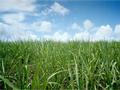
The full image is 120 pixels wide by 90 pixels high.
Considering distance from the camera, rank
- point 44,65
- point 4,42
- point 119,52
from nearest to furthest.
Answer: point 44,65
point 119,52
point 4,42

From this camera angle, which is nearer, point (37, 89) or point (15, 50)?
point (37, 89)

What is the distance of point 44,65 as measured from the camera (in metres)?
2.73

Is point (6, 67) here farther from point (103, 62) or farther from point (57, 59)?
point (103, 62)

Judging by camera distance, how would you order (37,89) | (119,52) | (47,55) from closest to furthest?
1. (37,89)
2. (47,55)
3. (119,52)

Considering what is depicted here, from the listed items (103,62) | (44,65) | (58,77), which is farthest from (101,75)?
(44,65)

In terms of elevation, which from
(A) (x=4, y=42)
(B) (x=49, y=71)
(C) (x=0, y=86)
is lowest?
(C) (x=0, y=86)

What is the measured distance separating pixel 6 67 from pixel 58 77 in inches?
33.1

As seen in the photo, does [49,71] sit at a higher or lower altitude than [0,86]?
higher

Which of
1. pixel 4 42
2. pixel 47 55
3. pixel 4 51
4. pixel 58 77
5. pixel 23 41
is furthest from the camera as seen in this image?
pixel 23 41

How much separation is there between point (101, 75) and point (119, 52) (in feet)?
3.20

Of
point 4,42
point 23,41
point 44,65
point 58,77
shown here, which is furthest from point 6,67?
point 23,41

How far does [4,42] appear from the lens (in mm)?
4969

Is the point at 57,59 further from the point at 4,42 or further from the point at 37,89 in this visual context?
the point at 4,42

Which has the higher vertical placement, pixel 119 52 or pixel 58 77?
pixel 119 52
